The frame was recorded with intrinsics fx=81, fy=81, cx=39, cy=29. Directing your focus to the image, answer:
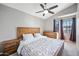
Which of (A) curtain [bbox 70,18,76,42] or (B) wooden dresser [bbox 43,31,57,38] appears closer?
(A) curtain [bbox 70,18,76,42]

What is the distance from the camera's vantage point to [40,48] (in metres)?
1.36

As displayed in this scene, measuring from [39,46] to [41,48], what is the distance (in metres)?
0.05

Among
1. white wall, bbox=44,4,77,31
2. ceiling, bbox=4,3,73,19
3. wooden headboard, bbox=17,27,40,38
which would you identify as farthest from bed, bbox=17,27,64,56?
ceiling, bbox=4,3,73,19

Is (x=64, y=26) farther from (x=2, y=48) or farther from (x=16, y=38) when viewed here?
(x=2, y=48)

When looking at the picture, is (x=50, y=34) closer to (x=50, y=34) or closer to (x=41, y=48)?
(x=50, y=34)

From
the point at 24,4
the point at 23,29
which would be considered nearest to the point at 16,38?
the point at 23,29

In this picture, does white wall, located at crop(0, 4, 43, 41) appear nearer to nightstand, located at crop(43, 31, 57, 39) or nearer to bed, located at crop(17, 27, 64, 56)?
bed, located at crop(17, 27, 64, 56)

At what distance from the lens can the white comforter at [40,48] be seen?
1314mm

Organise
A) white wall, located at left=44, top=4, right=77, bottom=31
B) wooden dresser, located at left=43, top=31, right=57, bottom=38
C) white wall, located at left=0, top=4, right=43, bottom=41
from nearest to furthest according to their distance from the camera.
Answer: white wall, located at left=0, top=4, right=43, bottom=41, white wall, located at left=44, top=4, right=77, bottom=31, wooden dresser, located at left=43, top=31, right=57, bottom=38

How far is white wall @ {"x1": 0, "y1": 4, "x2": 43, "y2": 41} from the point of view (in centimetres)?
127

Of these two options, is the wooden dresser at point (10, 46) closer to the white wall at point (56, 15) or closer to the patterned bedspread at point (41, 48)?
the patterned bedspread at point (41, 48)

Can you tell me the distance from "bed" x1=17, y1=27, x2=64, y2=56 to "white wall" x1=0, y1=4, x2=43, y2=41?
9 cm

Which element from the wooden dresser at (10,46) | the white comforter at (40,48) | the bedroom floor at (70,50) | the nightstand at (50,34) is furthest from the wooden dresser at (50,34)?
the wooden dresser at (10,46)

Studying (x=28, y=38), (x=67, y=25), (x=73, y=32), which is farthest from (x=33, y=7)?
(x=73, y=32)
